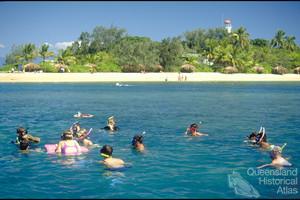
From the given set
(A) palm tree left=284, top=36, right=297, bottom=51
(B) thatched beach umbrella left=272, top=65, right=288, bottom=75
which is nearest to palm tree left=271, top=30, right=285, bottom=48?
(A) palm tree left=284, top=36, right=297, bottom=51

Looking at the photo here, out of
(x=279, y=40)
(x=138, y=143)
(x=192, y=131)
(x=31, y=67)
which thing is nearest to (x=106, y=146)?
(x=138, y=143)

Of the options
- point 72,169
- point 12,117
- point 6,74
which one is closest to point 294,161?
point 72,169

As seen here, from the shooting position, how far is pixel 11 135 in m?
24.4

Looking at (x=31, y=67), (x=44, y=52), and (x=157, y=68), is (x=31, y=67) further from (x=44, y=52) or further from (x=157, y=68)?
(x=157, y=68)

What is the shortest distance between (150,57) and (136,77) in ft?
30.1

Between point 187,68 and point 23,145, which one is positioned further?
point 187,68

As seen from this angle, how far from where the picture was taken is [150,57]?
10269 centimetres

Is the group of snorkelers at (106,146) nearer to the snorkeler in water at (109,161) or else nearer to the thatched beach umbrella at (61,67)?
the snorkeler in water at (109,161)

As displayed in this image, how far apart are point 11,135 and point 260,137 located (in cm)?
1535

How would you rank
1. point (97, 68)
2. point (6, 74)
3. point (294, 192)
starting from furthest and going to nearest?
1. point (97, 68)
2. point (6, 74)
3. point (294, 192)

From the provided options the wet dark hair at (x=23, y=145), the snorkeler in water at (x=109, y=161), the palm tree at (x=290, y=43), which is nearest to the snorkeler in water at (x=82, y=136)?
the wet dark hair at (x=23, y=145)

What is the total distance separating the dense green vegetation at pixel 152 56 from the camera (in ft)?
335

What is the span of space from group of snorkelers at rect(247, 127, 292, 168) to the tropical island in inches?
3204

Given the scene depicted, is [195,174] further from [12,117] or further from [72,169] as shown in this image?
[12,117]
